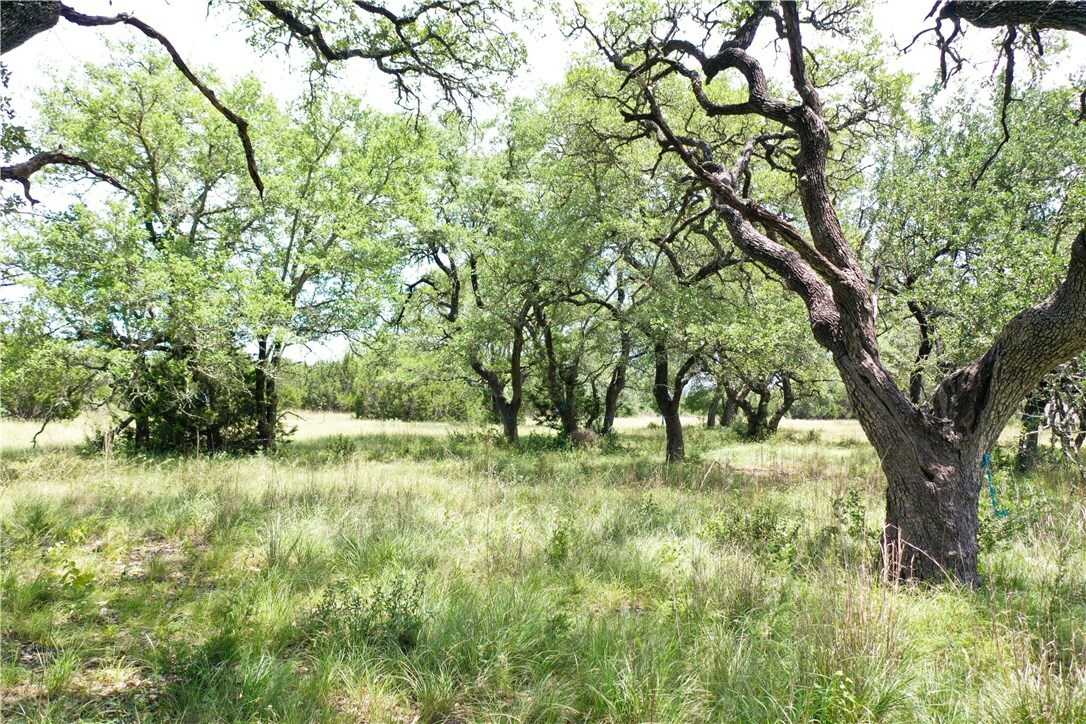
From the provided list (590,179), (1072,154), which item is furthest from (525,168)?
(1072,154)

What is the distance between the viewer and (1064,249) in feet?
25.8

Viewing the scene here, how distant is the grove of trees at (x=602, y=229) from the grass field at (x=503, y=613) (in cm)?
144

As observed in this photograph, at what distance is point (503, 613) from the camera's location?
3.48 meters

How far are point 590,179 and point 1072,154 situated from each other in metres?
9.63

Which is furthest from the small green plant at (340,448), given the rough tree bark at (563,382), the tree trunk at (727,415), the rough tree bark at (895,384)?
the tree trunk at (727,415)

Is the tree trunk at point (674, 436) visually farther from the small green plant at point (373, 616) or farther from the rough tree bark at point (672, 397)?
the small green plant at point (373, 616)

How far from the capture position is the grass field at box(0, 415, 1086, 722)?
2637mm

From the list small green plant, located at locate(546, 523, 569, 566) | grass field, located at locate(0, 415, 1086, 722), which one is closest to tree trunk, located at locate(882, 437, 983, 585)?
grass field, located at locate(0, 415, 1086, 722)

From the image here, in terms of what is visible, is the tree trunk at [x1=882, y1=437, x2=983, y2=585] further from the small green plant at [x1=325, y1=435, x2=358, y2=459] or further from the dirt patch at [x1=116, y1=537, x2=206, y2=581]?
the small green plant at [x1=325, y1=435, x2=358, y2=459]

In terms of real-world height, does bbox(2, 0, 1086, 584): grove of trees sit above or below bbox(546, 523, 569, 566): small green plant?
above

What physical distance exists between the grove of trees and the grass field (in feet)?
4.73

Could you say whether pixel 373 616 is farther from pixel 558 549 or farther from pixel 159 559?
pixel 159 559

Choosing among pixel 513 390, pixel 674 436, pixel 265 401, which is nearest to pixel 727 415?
pixel 513 390

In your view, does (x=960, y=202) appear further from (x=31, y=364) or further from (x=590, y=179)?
(x=31, y=364)
